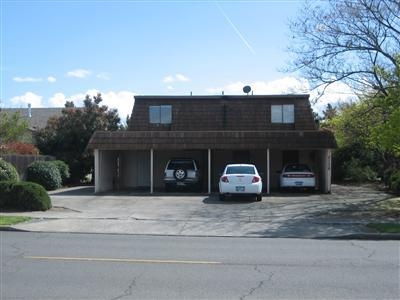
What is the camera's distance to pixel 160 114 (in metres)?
34.8

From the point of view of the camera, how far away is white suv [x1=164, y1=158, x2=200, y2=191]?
28.8 metres

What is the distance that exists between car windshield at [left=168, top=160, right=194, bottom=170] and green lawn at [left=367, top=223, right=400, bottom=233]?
523 inches

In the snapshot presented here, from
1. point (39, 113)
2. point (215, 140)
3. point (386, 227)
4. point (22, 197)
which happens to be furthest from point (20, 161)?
point (39, 113)

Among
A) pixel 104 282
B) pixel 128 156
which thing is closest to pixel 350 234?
pixel 104 282

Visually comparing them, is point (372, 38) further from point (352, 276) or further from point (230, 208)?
point (352, 276)

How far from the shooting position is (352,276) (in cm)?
921

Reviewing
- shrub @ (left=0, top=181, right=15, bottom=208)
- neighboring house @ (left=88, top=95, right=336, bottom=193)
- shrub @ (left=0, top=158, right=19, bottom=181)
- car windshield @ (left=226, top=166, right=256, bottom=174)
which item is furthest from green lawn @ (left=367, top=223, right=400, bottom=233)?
shrub @ (left=0, top=158, right=19, bottom=181)

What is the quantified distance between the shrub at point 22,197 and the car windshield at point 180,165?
905 cm

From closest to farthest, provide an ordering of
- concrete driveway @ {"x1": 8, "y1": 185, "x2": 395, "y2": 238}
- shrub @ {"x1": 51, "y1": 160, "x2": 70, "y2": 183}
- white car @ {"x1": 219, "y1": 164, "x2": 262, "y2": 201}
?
concrete driveway @ {"x1": 8, "y1": 185, "x2": 395, "y2": 238}, white car @ {"x1": 219, "y1": 164, "x2": 262, "y2": 201}, shrub @ {"x1": 51, "y1": 160, "x2": 70, "y2": 183}

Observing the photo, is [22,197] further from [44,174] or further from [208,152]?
[44,174]

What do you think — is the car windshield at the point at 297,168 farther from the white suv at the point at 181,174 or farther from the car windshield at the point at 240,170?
the car windshield at the point at 240,170

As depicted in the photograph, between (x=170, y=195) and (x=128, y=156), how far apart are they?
28.9 ft

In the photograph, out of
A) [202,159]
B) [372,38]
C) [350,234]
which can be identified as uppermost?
[372,38]

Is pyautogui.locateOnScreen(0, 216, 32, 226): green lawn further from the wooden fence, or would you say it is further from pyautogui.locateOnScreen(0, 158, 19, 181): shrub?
the wooden fence
